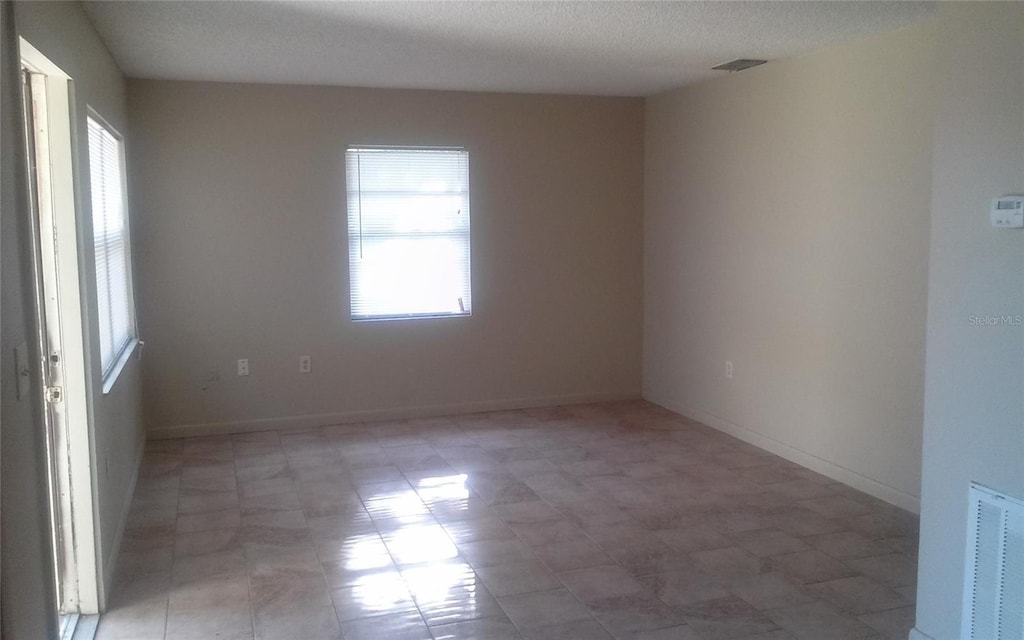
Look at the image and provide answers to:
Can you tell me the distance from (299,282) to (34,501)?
11.4 ft

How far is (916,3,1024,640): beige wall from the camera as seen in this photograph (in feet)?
7.66

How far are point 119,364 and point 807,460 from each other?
3612mm

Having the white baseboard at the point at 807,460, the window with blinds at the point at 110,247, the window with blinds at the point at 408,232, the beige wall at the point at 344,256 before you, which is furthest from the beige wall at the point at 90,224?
the white baseboard at the point at 807,460

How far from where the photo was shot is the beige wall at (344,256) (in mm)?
5363

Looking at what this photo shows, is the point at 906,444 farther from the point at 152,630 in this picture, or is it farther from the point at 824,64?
the point at 152,630

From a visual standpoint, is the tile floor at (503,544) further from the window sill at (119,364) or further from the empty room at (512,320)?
the window sill at (119,364)

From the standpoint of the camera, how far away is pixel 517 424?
5.76 m

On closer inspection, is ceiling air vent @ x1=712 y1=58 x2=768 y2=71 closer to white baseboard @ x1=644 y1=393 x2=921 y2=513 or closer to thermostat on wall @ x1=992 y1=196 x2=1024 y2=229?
white baseboard @ x1=644 y1=393 x2=921 y2=513

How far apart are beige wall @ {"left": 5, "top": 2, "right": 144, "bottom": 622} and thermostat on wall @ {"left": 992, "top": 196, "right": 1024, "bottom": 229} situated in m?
2.64

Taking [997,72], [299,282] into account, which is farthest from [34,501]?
[299,282]

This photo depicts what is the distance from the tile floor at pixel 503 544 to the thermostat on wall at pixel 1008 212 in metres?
1.41

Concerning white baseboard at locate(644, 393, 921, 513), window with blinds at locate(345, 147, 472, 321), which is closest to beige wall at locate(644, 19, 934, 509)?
white baseboard at locate(644, 393, 921, 513)

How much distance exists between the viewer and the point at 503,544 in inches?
144

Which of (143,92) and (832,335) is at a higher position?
→ (143,92)
